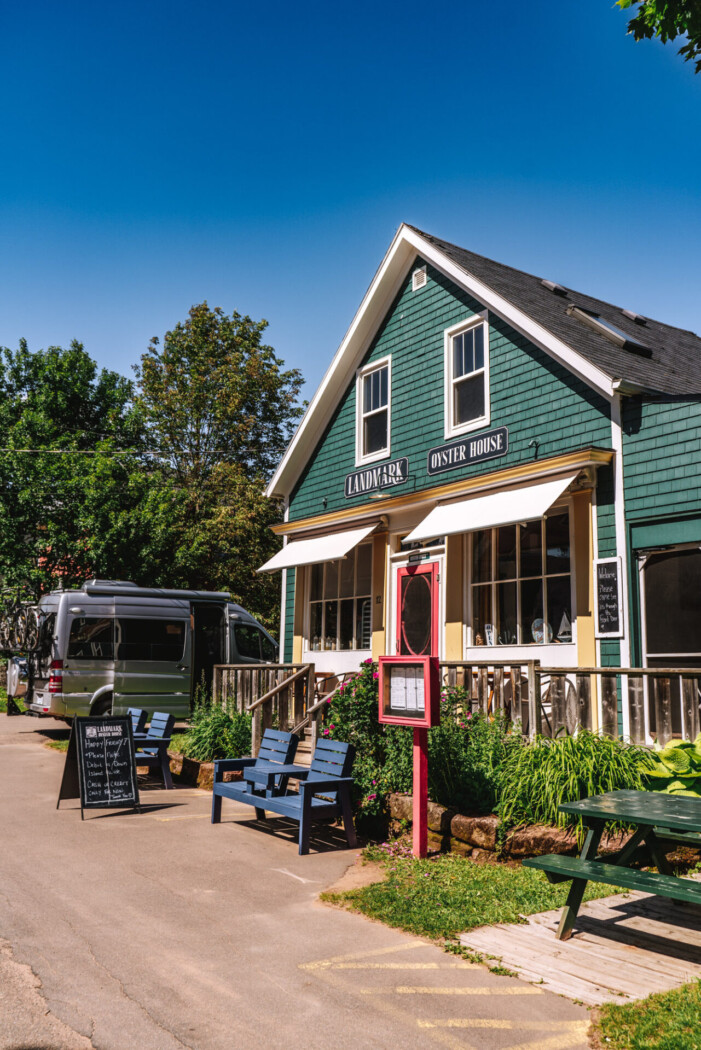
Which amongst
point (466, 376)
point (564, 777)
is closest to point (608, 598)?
point (564, 777)

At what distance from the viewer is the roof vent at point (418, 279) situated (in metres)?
14.0

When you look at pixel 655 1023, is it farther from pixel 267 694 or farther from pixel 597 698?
pixel 267 694

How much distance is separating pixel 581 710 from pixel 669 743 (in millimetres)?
1074

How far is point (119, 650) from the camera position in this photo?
15.6 meters

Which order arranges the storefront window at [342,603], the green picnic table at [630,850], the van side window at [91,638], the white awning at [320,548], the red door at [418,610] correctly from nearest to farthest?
the green picnic table at [630,850], the red door at [418,610], the white awning at [320,548], the storefront window at [342,603], the van side window at [91,638]

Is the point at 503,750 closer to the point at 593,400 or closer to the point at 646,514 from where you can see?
the point at 646,514

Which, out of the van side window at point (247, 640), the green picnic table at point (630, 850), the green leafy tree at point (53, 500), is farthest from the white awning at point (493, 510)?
the green leafy tree at point (53, 500)

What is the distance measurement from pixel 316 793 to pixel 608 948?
3443mm

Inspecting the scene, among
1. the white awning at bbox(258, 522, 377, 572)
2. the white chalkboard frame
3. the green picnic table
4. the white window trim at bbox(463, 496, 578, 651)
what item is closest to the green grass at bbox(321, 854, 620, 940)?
the green picnic table

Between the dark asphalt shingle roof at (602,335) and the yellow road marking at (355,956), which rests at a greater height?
the dark asphalt shingle roof at (602,335)

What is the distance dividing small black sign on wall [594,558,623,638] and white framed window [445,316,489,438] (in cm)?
319

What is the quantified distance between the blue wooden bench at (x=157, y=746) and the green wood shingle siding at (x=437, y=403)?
5025 mm

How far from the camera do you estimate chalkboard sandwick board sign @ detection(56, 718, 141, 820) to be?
9.30 meters

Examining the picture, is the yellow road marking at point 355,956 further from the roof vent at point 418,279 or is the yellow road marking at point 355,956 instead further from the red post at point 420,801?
the roof vent at point 418,279
